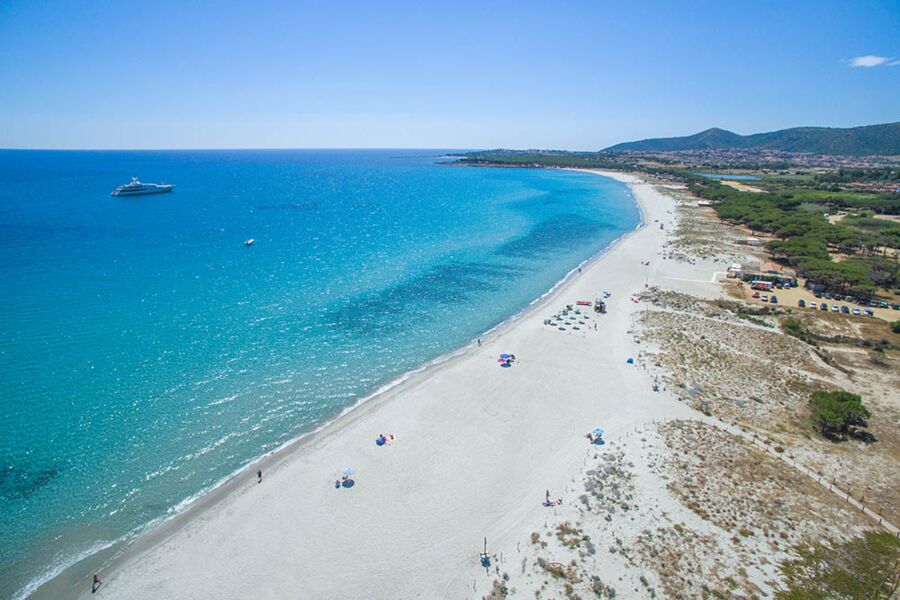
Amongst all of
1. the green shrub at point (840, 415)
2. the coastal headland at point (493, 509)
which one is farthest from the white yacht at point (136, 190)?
the green shrub at point (840, 415)

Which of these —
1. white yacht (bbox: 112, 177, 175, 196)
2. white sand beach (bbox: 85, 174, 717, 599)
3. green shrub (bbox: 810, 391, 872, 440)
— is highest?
white yacht (bbox: 112, 177, 175, 196)

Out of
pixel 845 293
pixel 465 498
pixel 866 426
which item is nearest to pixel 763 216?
pixel 845 293

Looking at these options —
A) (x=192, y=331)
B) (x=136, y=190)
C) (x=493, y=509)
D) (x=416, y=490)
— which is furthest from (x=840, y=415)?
(x=136, y=190)

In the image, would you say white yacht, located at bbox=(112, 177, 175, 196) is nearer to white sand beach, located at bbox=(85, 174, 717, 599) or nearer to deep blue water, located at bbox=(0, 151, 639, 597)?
deep blue water, located at bbox=(0, 151, 639, 597)

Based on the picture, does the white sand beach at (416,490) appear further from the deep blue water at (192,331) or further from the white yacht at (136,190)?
the white yacht at (136,190)

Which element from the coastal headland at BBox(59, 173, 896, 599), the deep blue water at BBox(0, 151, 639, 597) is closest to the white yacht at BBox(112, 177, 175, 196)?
the deep blue water at BBox(0, 151, 639, 597)

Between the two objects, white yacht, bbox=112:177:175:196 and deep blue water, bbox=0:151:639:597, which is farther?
white yacht, bbox=112:177:175:196

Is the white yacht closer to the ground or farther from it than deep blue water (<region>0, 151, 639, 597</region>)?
farther from it
